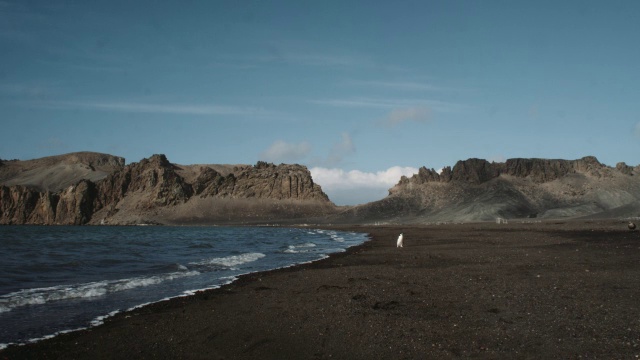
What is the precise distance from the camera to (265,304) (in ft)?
41.8

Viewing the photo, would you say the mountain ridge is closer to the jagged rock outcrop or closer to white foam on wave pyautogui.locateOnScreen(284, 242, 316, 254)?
the jagged rock outcrop

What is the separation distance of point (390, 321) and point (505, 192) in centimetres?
12073

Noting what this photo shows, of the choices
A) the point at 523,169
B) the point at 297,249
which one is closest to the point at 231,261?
the point at 297,249

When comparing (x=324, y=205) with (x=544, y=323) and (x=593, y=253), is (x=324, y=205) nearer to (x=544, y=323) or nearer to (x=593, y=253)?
(x=593, y=253)

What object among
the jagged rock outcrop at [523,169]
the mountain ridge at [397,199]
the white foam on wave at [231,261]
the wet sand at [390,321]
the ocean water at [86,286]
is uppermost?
the jagged rock outcrop at [523,169]

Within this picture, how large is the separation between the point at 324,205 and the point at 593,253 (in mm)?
171188

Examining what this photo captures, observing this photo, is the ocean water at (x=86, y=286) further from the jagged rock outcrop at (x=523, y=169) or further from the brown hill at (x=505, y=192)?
the jagged rock outcrop at (x=523, y=169)

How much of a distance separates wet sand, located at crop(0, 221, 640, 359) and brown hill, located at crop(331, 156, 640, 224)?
94025mm

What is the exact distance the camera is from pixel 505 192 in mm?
121312

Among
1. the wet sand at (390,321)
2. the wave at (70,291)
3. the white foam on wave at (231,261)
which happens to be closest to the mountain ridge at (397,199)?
the white foam on wave at (231,261)

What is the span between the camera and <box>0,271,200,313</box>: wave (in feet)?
45.0

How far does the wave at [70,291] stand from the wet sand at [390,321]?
3649mm

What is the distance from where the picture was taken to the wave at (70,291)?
13.7 meters

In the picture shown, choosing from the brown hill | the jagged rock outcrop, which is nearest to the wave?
the brown hill
